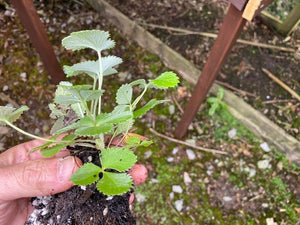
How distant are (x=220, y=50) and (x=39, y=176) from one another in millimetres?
888

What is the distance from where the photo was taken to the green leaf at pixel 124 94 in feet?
2.86

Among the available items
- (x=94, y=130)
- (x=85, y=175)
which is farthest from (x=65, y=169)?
(x=94, y=130)

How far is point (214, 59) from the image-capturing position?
131 cm

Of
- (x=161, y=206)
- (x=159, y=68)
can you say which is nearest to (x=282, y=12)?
(x=159, y=68)

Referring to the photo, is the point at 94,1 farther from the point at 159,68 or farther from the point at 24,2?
the point at 24,2

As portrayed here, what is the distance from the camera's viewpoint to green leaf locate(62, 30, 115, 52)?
0.82 meters

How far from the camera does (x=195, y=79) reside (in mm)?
2061

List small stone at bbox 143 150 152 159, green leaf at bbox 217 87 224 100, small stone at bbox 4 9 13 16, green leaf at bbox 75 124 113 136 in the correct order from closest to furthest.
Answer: green leaf at bbox 75 124 113 136 → small stone at bbox 143 150 152 159 → green leaf at bbox 217 87 224 100 → small stone at bbox 4 9 13 16

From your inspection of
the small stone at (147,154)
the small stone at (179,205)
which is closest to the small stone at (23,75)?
the small stone at (147,154)

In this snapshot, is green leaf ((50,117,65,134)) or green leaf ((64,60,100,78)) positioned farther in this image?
green leaf ((50,117,65,134))

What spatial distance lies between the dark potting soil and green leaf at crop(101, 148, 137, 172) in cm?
16

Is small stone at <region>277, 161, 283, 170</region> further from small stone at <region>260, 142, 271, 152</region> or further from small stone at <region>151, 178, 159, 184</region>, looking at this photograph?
small stone at <region>151, 178, 159, 184</region>

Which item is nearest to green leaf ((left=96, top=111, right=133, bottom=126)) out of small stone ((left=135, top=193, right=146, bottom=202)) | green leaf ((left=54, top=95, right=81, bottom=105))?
green leaf ((left=54, top=95, right=81, bottom=105))

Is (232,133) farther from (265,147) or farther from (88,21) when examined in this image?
(88,21)
